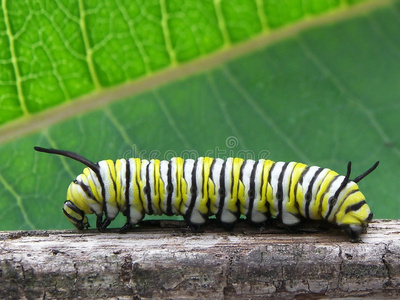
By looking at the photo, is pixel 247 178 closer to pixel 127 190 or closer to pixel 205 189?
pixel 205 189

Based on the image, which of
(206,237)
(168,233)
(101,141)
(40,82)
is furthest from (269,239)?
(40,82)

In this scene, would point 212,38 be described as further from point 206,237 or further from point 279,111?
point 206,237

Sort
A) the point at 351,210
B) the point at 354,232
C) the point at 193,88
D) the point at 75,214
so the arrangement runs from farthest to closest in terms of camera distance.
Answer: the point at 193,88
the point at 75,214
the point at 351,210
the point at 354,232

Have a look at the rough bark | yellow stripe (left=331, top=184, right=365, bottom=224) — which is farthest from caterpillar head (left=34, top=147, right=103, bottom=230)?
yellow stripe (left=331, top=184, right=365, bottom=224)

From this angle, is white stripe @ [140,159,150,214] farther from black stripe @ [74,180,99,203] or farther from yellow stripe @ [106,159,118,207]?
black stripe @ [74,180,99,203]

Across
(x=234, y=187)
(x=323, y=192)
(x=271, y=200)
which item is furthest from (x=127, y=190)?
(x=323, y=192)

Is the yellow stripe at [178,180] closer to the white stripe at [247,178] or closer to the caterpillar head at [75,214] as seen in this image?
the white stripe at [247,178]
